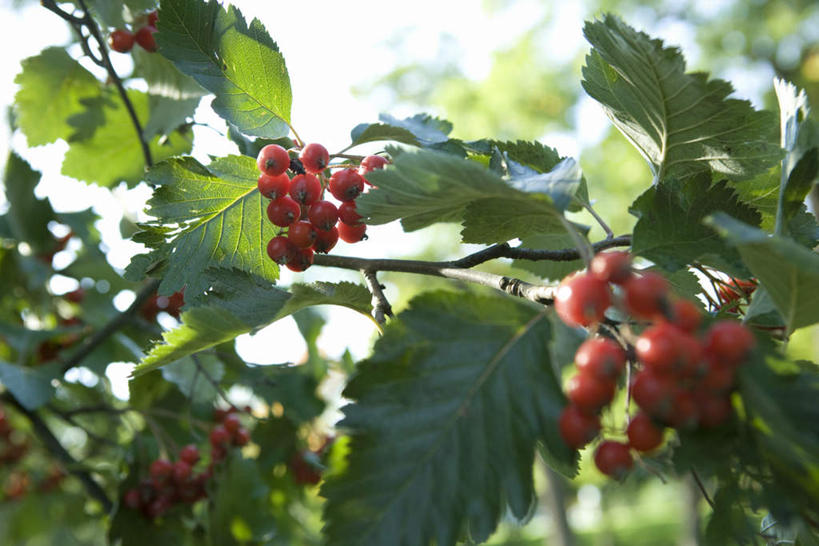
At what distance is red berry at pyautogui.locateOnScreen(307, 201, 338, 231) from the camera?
4.29 ft

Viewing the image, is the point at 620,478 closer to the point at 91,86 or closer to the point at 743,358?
the point at 743,358

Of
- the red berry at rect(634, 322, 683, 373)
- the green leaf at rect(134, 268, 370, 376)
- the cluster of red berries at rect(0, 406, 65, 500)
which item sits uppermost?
the red berry at rect(634, 322, 683, 373)

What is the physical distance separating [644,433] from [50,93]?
94.1 inches

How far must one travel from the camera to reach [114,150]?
2402mm

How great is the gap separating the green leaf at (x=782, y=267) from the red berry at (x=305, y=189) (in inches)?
31.0

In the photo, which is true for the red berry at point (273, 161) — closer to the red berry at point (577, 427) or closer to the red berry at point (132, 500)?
the red berry at point (577, 427)

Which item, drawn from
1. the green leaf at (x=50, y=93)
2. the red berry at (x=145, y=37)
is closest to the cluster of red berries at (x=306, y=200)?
the red berry at (x=145, y=37)

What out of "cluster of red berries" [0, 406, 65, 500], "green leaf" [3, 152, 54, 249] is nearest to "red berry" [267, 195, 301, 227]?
"green leaf" [3, 152, 54, 249]

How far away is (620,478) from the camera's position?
33.8 inches

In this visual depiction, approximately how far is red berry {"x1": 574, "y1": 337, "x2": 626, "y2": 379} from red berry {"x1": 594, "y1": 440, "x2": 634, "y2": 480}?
12cm

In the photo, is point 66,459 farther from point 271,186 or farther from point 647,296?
point 647,296

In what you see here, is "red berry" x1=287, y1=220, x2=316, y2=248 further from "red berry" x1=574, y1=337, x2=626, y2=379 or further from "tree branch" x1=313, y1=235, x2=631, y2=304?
"red berry" x1=574, y1=337, x2=626, y2=379

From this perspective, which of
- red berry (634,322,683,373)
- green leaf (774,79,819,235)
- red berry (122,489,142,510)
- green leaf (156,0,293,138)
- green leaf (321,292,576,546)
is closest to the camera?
red berry (634,322,683,373)

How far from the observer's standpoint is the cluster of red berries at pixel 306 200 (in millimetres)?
1313
